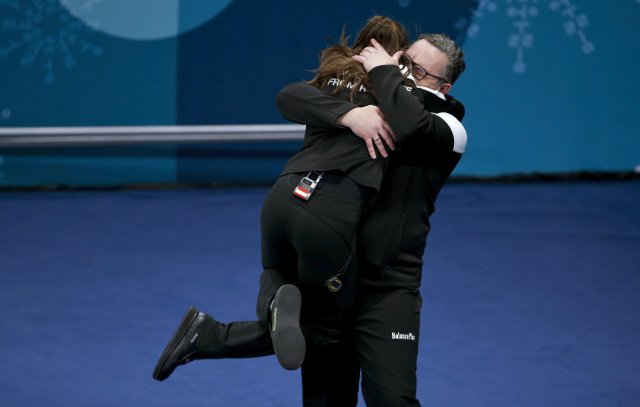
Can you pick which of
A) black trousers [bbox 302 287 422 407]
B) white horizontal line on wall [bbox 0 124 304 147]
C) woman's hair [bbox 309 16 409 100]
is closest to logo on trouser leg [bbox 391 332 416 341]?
black trousers [bbox 302 287 422 407]

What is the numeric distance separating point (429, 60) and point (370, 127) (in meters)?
0.33

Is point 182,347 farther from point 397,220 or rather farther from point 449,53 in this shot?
point 449,53

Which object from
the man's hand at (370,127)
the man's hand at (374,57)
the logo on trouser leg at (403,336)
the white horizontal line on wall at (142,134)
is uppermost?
the man's hand at (374,57)

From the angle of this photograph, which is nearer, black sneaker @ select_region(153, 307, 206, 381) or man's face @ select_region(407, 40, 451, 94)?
man's face @ select_region(407, 40, 451, 94)

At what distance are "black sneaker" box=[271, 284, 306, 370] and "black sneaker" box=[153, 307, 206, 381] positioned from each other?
0.35 m

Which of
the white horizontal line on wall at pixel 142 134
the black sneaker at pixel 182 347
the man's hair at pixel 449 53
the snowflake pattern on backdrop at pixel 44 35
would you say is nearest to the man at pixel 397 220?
the man's hair at pixel 449 53

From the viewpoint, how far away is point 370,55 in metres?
3.21

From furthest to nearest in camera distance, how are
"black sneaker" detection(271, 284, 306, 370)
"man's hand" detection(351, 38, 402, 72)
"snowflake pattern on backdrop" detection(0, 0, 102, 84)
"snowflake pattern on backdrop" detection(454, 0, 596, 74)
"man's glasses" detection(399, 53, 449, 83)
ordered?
"snowflake pattern on backdrop" detection(454, 0, 596, 74), "snowflake pattern on backdrop" detection(0, 0, 102, 84), "man's glasses" detection(399, 53, 449, 83), "man's hand" detection(351, 38, 402, 72), "black sneaker" detection(271, 284, 306, 370)

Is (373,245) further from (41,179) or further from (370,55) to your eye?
(41,179)

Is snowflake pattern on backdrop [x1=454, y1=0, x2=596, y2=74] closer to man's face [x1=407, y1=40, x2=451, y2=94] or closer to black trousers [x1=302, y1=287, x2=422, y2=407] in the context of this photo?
man's face [x1=407, y1=40, x2=451, y2=94]

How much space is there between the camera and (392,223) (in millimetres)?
3193

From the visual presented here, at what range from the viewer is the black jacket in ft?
10.2

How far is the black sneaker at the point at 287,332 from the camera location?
9.96 ft

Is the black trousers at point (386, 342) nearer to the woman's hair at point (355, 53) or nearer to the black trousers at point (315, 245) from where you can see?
the black trousers at point (315, 245)
